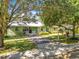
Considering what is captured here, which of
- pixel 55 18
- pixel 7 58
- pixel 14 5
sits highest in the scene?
pixel 14 5

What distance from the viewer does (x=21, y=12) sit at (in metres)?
20.1

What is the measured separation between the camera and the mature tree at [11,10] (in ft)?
61.6

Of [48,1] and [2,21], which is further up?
[48,1]

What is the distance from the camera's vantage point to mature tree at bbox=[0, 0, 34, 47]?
18781 mm

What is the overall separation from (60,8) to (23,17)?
155 inches

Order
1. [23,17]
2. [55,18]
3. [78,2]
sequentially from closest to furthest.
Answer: [23,17] → [78,2] → [55,18]

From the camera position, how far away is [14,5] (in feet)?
65.5

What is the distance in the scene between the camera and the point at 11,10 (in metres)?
20.3

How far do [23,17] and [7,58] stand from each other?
6912 mm

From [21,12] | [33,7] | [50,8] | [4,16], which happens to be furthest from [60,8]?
[4,16]

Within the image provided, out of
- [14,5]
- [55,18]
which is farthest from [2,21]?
[55,18]

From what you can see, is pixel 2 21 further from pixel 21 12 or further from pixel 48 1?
pixel 48 1

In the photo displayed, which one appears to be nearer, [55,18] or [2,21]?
[2,21]

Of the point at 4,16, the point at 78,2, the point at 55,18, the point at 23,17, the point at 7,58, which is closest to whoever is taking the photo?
the point at 7,58
